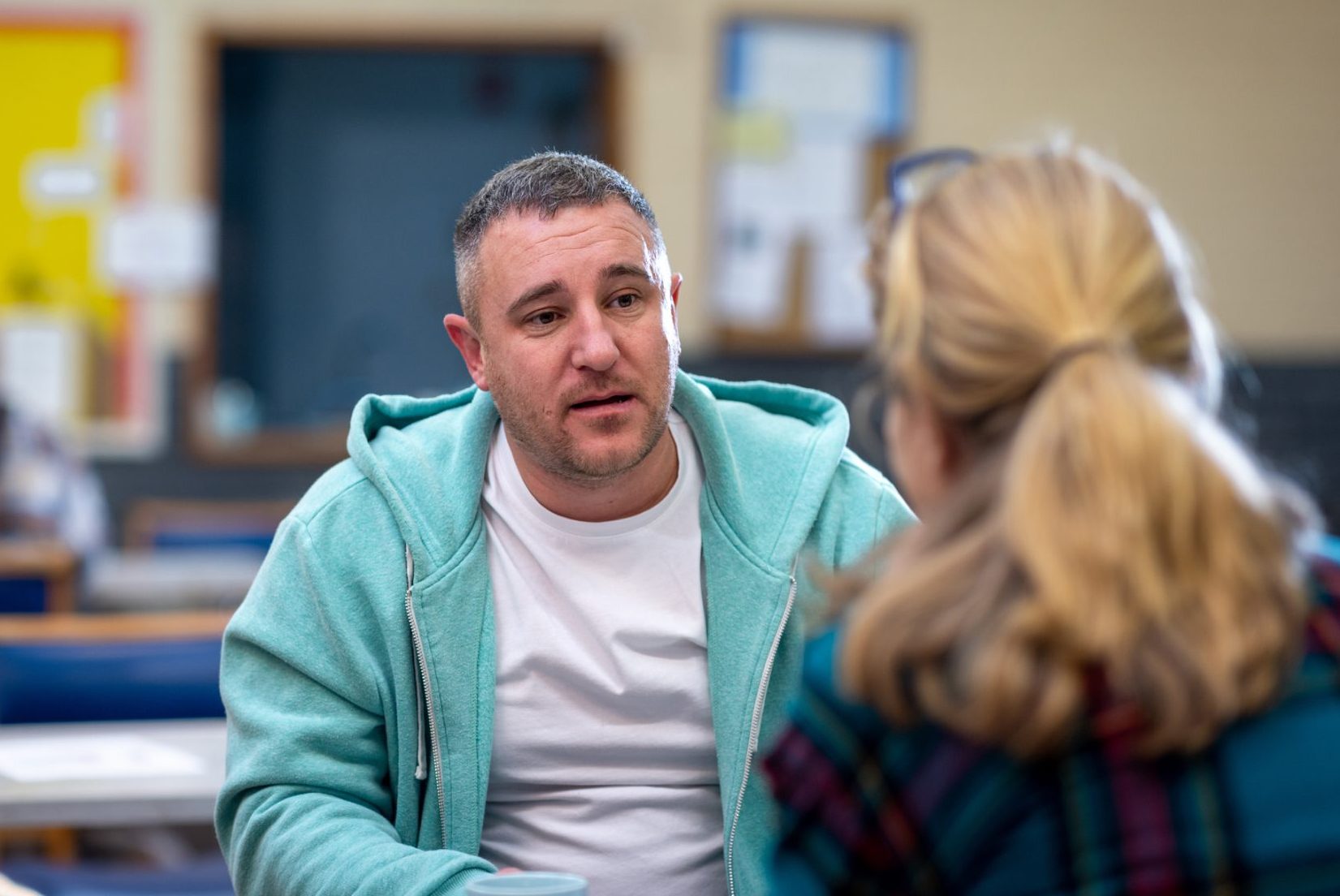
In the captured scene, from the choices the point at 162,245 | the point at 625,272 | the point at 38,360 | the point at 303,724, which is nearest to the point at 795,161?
the point at 162,245

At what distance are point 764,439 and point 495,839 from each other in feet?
1.76

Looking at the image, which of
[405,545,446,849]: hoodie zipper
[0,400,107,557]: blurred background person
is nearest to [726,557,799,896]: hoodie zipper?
[405,545,446,849]: hoodie zipper

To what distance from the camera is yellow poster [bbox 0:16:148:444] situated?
17.7 feet

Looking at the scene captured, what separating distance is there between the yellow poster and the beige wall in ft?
0.42

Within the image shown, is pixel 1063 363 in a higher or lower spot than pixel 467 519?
higher

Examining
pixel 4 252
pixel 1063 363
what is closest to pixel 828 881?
pixel 1063 363

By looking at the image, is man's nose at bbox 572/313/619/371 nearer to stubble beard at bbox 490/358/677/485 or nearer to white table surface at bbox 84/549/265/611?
stubble beard at bbox 490/358/677/485

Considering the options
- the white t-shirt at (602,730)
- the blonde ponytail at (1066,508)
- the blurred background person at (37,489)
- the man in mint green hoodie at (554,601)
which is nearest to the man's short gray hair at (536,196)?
the man in mint green hoodie at (554,601)

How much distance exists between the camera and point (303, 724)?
1604 mm

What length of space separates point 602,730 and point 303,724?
311mm

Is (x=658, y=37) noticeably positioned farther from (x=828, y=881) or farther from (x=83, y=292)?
(x=828, y=881)

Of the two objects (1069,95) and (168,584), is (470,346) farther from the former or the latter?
(1069,95)

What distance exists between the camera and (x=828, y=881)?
1.01 metres

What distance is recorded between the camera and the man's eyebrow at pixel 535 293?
173 centimetres
